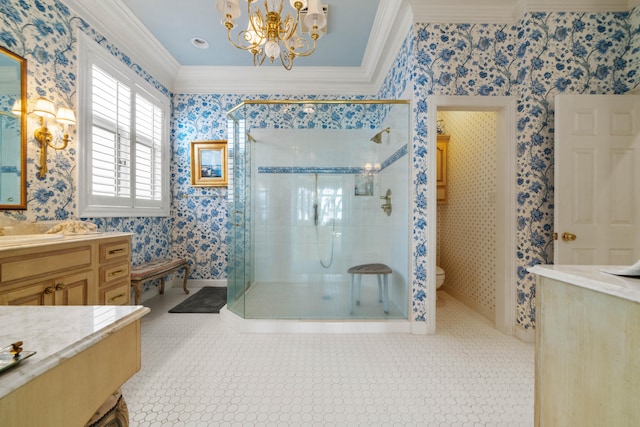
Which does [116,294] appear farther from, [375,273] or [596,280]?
[596,280]

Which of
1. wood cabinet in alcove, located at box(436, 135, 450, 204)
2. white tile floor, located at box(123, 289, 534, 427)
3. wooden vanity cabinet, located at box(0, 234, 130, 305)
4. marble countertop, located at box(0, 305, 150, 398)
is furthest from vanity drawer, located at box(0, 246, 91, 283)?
wood cabinet in alcove, located at box(436, 135, 450, 204)

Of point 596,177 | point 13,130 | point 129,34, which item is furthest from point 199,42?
point 596,177

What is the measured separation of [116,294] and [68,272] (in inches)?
19.1

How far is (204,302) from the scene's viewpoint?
3.16 meters

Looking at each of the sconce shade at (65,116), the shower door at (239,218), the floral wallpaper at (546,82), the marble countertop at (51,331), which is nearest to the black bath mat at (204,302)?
the shower door at (239,218)

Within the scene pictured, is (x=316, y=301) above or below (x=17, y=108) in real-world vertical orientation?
below

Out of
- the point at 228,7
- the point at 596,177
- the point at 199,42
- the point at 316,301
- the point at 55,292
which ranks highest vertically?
the point at 199,42

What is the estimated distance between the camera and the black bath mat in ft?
9.60

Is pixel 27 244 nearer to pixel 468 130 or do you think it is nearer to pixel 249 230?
pixel 249 230

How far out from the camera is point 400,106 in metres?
2.56

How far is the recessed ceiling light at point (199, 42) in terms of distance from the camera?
10.1ft

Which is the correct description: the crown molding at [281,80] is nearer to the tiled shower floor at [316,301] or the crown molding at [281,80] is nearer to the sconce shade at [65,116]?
the sconce shade at [65,116]

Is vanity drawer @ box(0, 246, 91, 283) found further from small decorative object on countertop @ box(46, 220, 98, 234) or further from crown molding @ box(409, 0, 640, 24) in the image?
crown molding @ box(409, 0, 640, 24)

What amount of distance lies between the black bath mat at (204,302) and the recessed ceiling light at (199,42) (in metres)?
3.07
